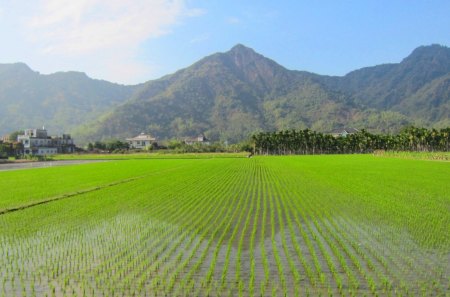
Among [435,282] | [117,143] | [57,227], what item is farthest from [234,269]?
[117,143]

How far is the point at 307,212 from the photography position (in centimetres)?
1627

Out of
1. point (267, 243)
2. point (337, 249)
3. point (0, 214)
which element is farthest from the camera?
point (0, 214)

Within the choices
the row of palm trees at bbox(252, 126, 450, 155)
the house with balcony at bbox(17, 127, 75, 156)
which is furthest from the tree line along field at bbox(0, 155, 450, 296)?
the house with balcony at bbox(17, 127, 75, 156)

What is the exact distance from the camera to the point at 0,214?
55.7 ft

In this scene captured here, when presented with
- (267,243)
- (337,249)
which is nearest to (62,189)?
(267,243)

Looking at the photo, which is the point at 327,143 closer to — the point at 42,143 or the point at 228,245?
the point at 42,143

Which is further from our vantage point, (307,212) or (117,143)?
(117,143)

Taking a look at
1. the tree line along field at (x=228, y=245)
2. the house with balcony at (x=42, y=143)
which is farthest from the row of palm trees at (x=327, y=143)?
the tree line along field at (x=228, y=245)

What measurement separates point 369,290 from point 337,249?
2.96 meters

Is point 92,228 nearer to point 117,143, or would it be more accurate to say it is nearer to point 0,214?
point 0,214

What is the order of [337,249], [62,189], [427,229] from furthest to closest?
1. [62,189]
2. [427,229]
3. [337,249]

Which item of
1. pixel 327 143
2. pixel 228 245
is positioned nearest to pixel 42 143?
pixel 327 143

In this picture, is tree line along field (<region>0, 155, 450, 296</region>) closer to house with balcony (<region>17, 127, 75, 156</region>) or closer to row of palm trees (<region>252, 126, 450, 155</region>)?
row of palm trees (<region>252, 126, 450, 155</region>)

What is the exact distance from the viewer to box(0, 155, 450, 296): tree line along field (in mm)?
8117
